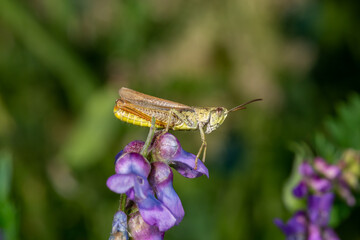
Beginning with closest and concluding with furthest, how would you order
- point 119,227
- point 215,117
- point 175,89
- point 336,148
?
point 119,227 → point 215,117 → point 336,148 → point 175,89

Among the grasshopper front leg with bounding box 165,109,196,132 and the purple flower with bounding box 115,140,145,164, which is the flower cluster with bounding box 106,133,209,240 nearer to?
the purple flower with bounding box 115,140,145,164

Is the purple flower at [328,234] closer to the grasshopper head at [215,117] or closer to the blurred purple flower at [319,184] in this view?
the blurred purple flower at [319,184]

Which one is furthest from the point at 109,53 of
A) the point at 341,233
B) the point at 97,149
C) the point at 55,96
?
the point at 341,233

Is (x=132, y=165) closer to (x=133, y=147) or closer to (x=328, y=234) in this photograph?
(x=133, y=147)

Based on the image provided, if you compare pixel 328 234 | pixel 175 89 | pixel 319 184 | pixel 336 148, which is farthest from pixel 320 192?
pixel 175 89

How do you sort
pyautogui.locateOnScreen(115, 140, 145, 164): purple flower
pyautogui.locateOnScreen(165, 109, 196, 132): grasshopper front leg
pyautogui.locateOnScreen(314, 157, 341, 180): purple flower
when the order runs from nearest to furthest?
1. pyautogui.locateOnScreen(115, 140, 145, 164): purple flower
2. pyautogui.locateOnScreen(165, 109, 196, 132): grasshopper front leg
3. pyautogui.locateOnScreen(314, 157, 341, 180): purple flower

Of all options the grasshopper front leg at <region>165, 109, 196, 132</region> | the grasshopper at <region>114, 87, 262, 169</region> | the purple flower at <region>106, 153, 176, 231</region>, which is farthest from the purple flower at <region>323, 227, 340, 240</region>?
the purple flower at <region>106, 153, 176, 231</region>
